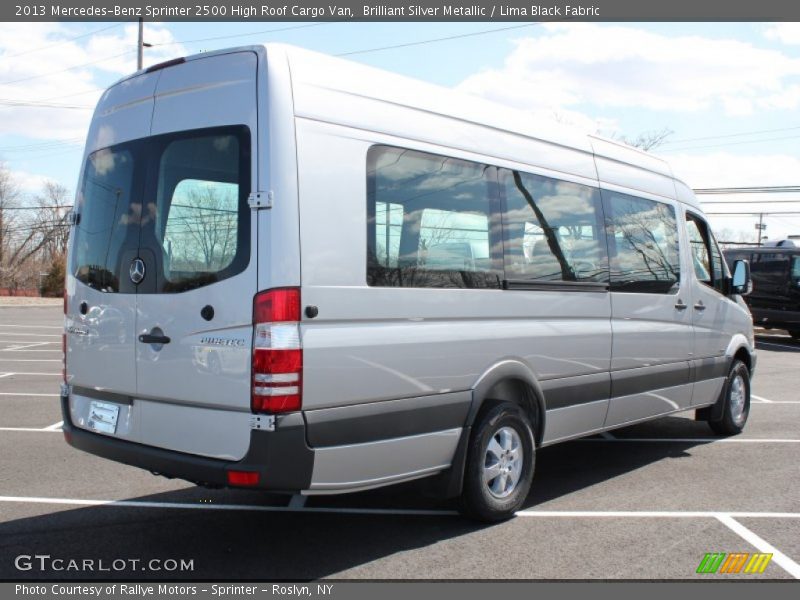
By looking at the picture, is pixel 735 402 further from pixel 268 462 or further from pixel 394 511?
pixel 268 462

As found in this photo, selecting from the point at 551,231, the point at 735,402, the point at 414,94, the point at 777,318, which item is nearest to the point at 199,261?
the point at 414,94

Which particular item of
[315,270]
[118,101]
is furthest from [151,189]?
[315,270]

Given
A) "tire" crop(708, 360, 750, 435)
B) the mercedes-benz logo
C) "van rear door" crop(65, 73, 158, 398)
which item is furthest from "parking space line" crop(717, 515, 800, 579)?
the mercedes-benz logo

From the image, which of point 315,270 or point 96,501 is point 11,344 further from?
point 315,270

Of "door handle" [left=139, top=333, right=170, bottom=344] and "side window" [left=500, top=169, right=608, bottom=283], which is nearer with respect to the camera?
"door handle" [left=139, top=333, right=170, bottom=344]

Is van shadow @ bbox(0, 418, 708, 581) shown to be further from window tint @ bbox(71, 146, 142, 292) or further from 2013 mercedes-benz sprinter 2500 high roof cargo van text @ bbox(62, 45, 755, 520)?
window tint @ bbox(71, 146, 142, 292)

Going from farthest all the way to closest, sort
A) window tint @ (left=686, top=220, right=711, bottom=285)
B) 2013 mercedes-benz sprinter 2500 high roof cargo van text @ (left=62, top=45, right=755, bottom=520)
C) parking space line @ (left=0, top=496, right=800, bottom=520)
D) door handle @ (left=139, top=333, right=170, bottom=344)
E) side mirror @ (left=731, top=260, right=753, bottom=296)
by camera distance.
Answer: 1. side mirror @ (left=731, top=260, right=753, bottom=296)
2. window tint @ (left=686, top=220, right=711, bottom=285)
3. parking space line @ (left=0, top=496, right=800, bottom=520)
4. door handle @ (left=139, top=333, right=170, bottom=344)
5. 2013 mercedes-benz sprinter 2500 high roof cargo van text @ (left=62, top=45, right=755, bottom=520)

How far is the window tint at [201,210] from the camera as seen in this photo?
13.8 feet

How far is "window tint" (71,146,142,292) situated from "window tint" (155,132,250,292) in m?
0.28

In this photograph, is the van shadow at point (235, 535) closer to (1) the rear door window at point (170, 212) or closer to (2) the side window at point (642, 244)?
(1) the rear door window at point (170, 212)

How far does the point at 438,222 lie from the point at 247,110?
143 cm

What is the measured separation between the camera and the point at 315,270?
4.17m

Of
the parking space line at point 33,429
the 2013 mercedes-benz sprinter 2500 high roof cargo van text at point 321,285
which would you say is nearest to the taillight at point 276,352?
the 2013 mercedes-benz sprinter 2500 high roof cargo van text at point 321,285

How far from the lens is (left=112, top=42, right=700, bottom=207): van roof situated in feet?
14.3
